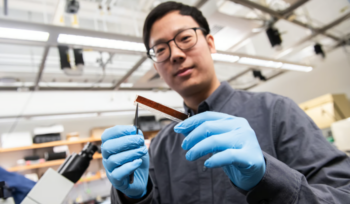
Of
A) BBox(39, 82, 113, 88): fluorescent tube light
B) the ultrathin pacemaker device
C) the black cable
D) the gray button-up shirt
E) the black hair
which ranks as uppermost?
BBox(39, 82, 113, 88): fluorescent tube light

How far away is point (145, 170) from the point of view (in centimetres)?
77

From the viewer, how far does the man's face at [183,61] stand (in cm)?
85

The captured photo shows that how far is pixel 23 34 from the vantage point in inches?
68.5

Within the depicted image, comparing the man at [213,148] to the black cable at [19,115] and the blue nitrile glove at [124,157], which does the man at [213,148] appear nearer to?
the blue nitrile glove at [124,157]

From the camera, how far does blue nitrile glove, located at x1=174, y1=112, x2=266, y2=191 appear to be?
53 centimetres

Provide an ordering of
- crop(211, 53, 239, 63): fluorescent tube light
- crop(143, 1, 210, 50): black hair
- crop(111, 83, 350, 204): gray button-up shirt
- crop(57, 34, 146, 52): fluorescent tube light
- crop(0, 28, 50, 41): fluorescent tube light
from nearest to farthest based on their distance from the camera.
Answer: crop(111, 83, 350, 204): gray button-up shirt → crop(143, 1, 210, 50): black hair → crop(0, 28, 50, 41): fluorescent tube light → crop(57, 34, 146, 52): fluorescent tube light → crop(211, 53, 239, 63): fluorescent tube light

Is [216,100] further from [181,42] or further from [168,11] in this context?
[168,11]

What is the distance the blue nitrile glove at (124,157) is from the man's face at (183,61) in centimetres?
29

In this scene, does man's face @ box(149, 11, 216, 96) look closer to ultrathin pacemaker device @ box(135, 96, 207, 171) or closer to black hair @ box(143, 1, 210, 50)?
black hair @ box(143, 1, 210, 50)

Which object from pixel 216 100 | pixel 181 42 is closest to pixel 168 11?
pixel 181 42

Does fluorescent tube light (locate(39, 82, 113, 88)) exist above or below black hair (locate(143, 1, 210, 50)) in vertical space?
above

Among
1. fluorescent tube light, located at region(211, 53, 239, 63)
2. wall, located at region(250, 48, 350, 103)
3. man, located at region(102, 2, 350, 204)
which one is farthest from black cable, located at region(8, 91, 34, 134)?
wall, located at region(250, 48, 350, 103)

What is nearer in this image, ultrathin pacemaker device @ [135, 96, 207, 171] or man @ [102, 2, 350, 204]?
man @ [102, 2, 350, 204]

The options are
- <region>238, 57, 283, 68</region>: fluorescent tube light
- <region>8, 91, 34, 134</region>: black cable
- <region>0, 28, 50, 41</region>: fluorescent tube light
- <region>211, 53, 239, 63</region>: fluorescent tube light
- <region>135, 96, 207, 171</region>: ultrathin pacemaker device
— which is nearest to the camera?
<region>135, 96, 207, 171</region>: ultrathin pacemaker device
